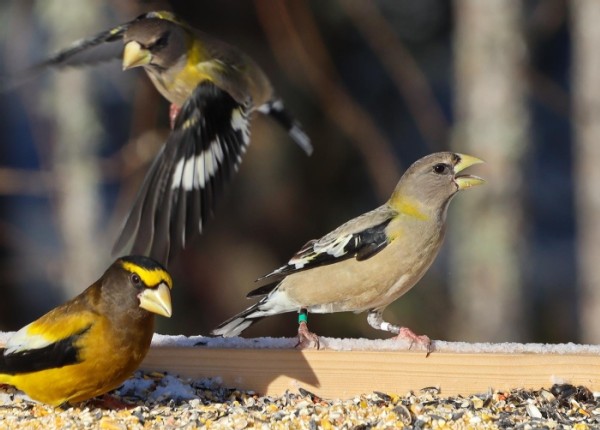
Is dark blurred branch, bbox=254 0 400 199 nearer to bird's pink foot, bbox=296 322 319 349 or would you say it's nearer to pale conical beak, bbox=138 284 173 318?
bird's pink foot, bbox=296 322 319 349

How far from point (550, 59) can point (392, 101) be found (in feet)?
7.29

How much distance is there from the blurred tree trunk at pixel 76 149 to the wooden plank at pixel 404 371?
345 cm

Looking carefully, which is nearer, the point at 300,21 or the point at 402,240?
the point at 402,240

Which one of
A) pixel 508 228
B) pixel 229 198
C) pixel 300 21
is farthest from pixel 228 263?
pixel 508 228

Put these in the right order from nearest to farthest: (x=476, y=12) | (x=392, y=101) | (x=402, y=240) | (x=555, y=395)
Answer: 1. (x=555, y=395)
2. (x=402, y=240)
3. (x=476, y=12)
4. (x=392, y=101)

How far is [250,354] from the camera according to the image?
11.3 feet

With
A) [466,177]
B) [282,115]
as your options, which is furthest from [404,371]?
[282,115]

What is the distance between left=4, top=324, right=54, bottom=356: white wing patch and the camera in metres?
3.23

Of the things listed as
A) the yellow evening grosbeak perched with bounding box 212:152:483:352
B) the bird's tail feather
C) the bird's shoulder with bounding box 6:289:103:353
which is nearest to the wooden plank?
the yellow evening grosbeak perched with bounding box 212:152:483:352

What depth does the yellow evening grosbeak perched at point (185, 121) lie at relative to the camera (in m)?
4.02

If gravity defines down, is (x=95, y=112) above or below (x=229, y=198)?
above

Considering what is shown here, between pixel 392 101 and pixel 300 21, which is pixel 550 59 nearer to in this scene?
pixel 392 101

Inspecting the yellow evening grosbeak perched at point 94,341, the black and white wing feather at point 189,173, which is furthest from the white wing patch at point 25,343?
the black and white wing feather at point 189,173

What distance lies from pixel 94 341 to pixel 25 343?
0.25m
